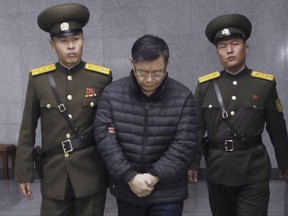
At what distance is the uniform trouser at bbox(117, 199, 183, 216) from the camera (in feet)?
6.42

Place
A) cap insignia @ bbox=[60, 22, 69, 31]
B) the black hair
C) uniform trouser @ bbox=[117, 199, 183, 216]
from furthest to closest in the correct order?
1. cap insignia @ bbox=[60, 22, 69, 31]
2. uniform trouser @ bbox=[117, 199, 183, 216]
3. the black hair

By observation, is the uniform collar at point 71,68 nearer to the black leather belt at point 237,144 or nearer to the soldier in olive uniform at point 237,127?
the soldier in olive uniform at point 237,127

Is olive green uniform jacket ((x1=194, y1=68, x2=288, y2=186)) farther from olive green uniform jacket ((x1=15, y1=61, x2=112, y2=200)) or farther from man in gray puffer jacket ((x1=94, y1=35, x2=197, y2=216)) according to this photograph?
olive green uniform jacket ((x1=15, y1=61, x2=112, y2=200))

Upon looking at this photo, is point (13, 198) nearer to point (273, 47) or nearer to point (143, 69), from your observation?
point (143, 69)

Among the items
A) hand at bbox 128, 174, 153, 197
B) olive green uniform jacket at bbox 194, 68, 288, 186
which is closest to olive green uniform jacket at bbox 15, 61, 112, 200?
hand at bbox 128, 174, 153, 197

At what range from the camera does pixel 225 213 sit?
251 cm

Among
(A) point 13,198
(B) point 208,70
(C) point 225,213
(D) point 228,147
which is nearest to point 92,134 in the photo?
(D) point 228,147

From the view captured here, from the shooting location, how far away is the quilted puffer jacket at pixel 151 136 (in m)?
1.92

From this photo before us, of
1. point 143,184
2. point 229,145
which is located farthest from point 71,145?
point 229,145

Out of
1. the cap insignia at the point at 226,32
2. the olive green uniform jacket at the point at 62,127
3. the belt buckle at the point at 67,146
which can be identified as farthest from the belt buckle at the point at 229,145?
the belt buckle at the point at 67,146

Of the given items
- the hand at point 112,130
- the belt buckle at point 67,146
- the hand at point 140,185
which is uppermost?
the hand at point 112,130

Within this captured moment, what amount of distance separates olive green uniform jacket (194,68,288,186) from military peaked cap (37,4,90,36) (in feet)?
3.02

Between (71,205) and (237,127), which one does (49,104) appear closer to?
(71,205)

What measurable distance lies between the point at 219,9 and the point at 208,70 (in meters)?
0.76
